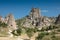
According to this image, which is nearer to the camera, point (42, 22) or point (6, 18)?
point (6, 18)

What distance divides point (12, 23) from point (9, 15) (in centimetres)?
761

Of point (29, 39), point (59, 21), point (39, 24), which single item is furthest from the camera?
point (39, 24)

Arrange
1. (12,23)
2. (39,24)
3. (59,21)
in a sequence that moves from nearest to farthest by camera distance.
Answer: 1. (12,23)
2. (59,21)
3. (39,24)

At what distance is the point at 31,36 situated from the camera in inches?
3932

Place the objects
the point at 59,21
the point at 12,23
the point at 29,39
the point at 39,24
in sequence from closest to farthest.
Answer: the point at 29,39
the point at 12,23
the point at 59,21
the point at 39,24

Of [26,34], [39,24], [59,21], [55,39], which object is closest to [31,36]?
[26,34]

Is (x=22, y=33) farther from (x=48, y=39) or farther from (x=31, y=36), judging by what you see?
(x=48, y=39)

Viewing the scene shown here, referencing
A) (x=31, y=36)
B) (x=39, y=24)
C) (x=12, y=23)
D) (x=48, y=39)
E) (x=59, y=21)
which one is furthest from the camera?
(x=39, y=24)

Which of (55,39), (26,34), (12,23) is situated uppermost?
(12,23)

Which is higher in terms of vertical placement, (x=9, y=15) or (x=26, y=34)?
(x=9, y=15)

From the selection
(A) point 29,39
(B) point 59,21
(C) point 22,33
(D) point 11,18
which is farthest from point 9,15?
(A) point 29,39

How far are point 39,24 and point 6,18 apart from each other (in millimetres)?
42863

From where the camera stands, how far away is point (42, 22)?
655ft

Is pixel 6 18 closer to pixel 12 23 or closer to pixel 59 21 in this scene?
pixel 12 23
